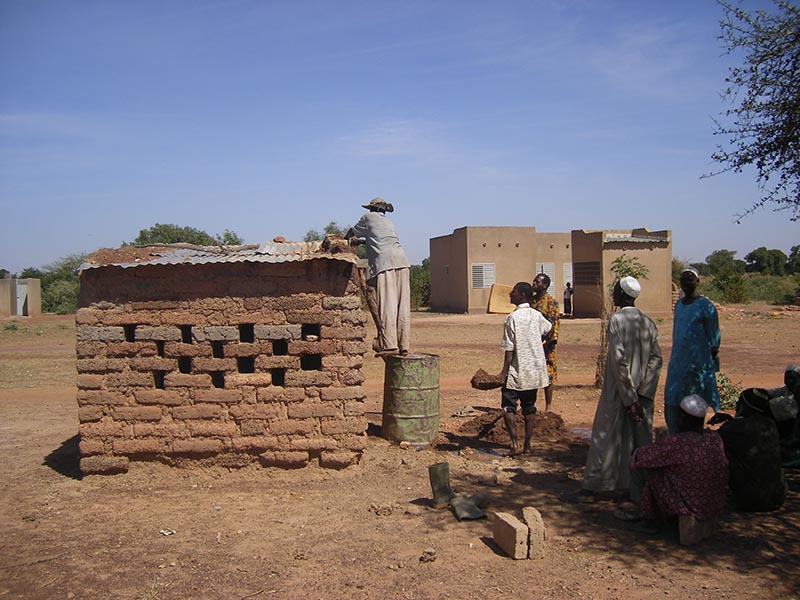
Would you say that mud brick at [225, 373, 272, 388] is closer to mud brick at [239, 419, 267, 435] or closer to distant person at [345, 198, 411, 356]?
mud brick at [239, 419, 267, 435]

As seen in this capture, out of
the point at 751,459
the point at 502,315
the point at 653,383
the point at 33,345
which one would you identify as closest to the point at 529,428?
the point at 653,383

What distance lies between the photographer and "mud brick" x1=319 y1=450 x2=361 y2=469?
6.84 m

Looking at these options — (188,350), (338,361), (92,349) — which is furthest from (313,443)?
(92,349)

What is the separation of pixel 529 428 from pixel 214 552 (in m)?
3.51

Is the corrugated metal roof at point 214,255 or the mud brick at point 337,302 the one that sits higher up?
the corrugated metal roof at point 214,255

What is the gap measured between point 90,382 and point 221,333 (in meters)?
1.32

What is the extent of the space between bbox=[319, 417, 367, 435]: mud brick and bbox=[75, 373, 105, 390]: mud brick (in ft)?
7.05

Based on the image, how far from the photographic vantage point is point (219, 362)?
22.4 feet

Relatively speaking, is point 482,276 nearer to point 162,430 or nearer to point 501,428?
point 501,428

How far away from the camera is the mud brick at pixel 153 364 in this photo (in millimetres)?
6820

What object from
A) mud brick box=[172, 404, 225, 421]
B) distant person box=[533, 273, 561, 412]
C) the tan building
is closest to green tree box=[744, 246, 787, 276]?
the tan building

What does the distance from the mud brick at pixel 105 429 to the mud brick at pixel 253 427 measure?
42.5 inches

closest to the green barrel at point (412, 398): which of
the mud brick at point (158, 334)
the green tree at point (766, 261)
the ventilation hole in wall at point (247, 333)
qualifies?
the ventilation hole in wall at point (247, 333)

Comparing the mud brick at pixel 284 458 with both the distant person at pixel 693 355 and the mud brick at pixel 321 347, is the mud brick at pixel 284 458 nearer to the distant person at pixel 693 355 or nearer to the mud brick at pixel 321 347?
the mud brick at pixel 321 347
